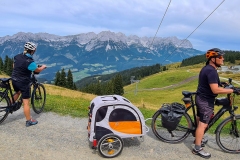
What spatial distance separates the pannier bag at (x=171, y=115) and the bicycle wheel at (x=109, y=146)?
163cm

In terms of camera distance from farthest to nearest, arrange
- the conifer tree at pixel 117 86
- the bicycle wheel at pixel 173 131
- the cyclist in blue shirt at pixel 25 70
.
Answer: the conifer tree at pixel 117 86 < the cyclist in blue shirt at pixel 25 70 < the bicycle wheel at pixel 173 131

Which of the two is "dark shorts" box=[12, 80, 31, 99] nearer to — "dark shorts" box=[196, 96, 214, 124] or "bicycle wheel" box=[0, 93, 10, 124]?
"bicycle wheel" box=[0, 93, 10, 124]

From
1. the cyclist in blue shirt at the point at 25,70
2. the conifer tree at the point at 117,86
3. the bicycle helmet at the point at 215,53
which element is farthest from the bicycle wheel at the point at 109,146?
the conifer tree at the point at 117,86

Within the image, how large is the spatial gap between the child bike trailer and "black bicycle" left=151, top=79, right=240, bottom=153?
3.48ft

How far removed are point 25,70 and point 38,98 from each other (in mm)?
2249

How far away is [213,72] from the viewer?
6.16 meters

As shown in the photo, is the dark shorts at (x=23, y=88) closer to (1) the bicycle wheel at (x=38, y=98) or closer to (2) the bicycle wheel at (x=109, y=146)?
(1) the bicycle wheel at (x=38, y=98)

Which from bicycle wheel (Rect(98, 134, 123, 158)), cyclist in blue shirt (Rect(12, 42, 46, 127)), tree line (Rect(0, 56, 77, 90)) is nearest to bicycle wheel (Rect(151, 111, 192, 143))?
bicycle wheel (Rect(98, 134, 123, 158))

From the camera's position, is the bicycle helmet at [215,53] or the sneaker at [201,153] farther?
the sneaker at [201,153]

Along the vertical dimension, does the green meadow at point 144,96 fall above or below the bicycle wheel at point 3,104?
below

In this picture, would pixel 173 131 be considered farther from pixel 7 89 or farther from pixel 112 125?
pixel 7 89

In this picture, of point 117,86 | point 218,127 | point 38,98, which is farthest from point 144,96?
point 218,127

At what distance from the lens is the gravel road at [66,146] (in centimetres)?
625

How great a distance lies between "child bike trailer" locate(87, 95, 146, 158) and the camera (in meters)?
6.43
